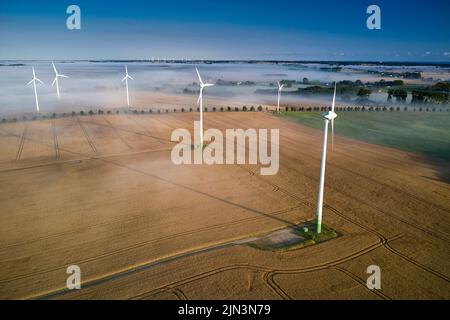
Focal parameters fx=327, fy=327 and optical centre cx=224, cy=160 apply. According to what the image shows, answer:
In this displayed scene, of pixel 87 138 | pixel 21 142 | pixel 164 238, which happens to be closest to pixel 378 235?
pixel 164 238

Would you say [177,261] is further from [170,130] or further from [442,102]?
[442,102]

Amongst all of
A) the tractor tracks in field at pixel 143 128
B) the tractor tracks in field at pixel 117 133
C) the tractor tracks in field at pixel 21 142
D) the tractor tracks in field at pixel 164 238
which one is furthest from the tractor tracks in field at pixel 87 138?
the tractor tracks in field at pixel 164 238

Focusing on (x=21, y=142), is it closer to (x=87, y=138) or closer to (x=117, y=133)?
(x=87, y=138)

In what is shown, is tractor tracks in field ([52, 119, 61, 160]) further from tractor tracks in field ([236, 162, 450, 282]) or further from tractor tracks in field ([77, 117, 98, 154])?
tractor tracks in field ([236, 162, 450, 282])

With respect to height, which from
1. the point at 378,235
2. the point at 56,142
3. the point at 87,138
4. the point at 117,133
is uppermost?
the point at 117,133

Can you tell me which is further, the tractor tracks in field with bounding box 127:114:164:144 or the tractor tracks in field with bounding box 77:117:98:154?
the tractor tracks in field with bounding box 127:114:164:144

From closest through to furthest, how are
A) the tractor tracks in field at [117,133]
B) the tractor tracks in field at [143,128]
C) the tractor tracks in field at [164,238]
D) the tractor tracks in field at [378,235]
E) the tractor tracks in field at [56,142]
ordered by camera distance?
the tractor tracks in field at [164,238], the tractor tracks in field at [378,235], the tractor tracks in field at [56,142], the tractor tracks in field at [117,133], the tractor tracks in field at [143,128]

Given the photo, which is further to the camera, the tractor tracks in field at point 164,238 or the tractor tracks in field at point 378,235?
the tractor tracks in field at point 378,235

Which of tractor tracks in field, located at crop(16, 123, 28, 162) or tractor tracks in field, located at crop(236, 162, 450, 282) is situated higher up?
tractor tracks in field, located at crop(16, 123, 28, 162)

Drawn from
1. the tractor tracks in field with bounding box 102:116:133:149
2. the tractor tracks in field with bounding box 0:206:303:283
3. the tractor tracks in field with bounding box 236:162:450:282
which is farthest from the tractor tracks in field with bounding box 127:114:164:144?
the tractor tracks in field with bounding box 0:206:303:283

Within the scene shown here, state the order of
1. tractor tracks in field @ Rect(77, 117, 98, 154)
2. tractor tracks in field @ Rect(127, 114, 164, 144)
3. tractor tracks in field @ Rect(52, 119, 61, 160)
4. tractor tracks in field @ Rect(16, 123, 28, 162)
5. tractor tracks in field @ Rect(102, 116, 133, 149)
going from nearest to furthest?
tractor tracks in field @ Rect(52, 119, 61, 160), tractor tracks in field @ Rect(16, 123, 28, 162), tractor tracks in field @ Rect(77, 117, 98, 154), tractor tracks in field @ Rect(102, 116, 133, 149), tractor tracks in field @ Rect(127, 114, 164, 144)

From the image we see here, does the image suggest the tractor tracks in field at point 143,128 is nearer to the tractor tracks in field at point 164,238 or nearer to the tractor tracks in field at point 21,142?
the tractor tracks in field at point 21,142
